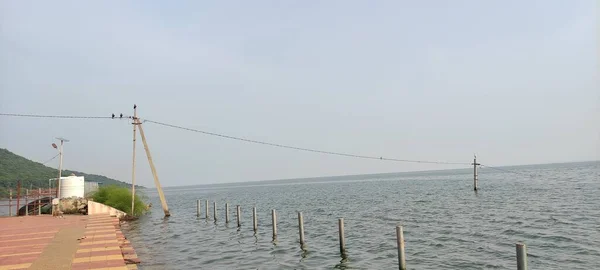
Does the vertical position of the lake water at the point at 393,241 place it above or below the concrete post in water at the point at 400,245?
below

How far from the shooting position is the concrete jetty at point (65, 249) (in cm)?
1190

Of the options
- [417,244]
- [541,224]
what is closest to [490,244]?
[417,244]

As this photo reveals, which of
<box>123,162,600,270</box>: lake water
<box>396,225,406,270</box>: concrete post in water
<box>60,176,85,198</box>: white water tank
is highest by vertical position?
<box>60,176,85,198</box>: white water tank

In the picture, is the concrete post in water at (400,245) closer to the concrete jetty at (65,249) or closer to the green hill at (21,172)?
the concrete jetty at (65,249)

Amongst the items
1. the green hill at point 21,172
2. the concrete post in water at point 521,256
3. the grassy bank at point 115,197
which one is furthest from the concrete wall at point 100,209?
the green hill at point 21,172

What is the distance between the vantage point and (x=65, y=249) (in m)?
14.4

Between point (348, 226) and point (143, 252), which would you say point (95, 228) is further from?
point (348, 226)

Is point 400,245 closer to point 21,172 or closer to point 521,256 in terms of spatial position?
point 521,256

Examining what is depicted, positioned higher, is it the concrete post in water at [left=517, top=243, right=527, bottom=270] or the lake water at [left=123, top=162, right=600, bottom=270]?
the concrete post in water at [left=517, top=243, right=527, bottom=270]

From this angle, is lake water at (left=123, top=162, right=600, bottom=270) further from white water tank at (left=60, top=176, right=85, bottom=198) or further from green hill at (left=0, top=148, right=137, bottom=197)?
green hill at (left=0, top=148, right=137, bottom=197)

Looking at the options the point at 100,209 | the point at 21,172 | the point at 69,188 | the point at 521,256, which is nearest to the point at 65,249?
the point at 521,256

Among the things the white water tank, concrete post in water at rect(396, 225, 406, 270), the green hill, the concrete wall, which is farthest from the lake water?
the green hill

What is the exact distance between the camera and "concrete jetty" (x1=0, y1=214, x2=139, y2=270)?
11.9m

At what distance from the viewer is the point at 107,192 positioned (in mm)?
35406
